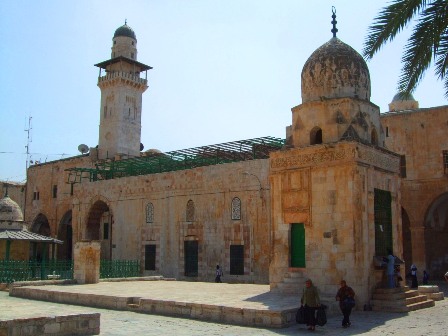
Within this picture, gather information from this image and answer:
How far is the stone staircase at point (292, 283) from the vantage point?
39.7 ft


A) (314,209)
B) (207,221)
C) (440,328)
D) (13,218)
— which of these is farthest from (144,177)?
(440,328)

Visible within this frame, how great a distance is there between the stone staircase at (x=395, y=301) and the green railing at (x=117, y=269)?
12.0m

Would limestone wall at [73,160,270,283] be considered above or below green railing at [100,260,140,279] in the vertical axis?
above

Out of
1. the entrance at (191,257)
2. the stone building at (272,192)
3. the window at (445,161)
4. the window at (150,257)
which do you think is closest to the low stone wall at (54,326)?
the stone building at (272,192)

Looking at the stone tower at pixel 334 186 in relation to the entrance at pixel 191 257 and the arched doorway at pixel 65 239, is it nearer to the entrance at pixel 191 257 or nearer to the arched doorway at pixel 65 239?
the entrance at pixel 191 257

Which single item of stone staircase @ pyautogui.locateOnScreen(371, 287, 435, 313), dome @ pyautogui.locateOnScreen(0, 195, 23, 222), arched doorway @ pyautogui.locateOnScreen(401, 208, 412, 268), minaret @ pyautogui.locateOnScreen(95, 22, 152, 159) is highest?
minaret @ pyautogui.locateOnScreen(95, 22, 152, 159)

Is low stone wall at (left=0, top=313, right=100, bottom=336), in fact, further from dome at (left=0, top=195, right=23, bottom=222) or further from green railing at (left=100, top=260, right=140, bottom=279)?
dome at (left=0, top=195, right=23, bottom=222)

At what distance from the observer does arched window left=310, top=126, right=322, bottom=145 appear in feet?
42.5

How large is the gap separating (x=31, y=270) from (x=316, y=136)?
477 inches

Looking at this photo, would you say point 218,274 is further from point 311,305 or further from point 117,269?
point 311,305

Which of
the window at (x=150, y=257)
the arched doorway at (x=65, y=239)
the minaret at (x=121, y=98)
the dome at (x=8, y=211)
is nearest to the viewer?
the dome at (x=8, y=211)

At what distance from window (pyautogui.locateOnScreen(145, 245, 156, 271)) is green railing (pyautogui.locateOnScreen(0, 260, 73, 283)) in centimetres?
604

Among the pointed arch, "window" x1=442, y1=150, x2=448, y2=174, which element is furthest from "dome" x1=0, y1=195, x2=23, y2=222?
"window" x1=442, y1=150, x2=448, y2=174

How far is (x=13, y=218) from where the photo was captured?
Result: 72.0 ft
